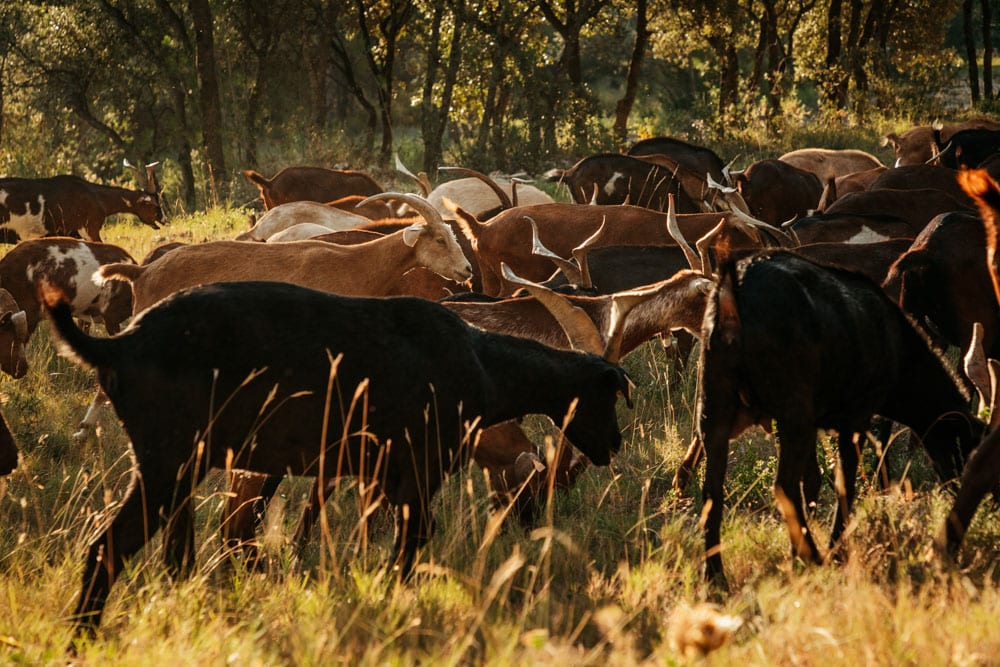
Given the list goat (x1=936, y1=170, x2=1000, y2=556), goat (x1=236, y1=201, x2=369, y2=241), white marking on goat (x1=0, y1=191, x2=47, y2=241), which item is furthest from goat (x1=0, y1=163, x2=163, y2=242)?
goat (x1=936, y1=170, x2=1000, y2=556)

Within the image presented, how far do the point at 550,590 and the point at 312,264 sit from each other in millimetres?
4214

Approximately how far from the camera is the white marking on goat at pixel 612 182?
1490 centimetres

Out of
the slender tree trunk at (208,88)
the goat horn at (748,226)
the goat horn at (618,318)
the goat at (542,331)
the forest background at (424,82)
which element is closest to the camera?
the goat at (542,331)

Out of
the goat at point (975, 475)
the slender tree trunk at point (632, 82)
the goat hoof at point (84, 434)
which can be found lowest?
the goat hoof at point (84, 434)

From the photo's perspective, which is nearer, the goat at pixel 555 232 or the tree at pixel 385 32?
the goat at pixel 555 232

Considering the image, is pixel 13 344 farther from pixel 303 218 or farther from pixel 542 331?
pixel 542 331

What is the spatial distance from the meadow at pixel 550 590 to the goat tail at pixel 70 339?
295 mm

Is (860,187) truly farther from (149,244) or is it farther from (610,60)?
(610,60)

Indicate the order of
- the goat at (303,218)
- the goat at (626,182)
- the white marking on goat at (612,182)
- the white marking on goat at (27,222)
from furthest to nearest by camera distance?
1. the white marking on goat at (27,222)
2. the white marking on goat at (612,182)
3. the goat at (626,182)
4. the goat at (303,218)

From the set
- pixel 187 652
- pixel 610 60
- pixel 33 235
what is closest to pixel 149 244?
pixel 33 235

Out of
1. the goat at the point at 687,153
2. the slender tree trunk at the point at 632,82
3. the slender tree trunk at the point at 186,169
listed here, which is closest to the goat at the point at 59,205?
the slender tree trunk at the point at 186,169

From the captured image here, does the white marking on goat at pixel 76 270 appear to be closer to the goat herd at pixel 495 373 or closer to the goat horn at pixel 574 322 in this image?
the goat herd at pixel 495 373

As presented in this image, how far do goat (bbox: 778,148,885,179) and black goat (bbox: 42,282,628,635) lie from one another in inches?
511

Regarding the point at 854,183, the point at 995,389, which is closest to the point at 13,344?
the point at 995,389
